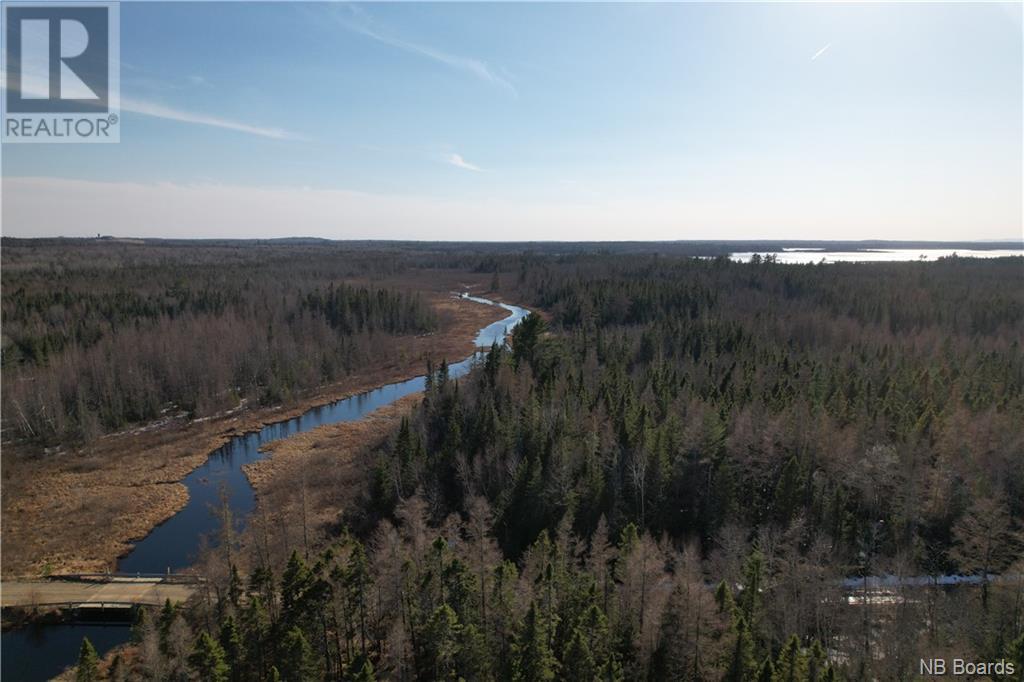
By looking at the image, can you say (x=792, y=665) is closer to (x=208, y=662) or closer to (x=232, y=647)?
(x=208, y=662)

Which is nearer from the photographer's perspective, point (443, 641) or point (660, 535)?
point (443, 641)

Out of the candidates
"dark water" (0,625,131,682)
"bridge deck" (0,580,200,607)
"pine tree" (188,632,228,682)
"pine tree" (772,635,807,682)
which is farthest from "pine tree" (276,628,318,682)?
"pine tree" (772,635,807,682)

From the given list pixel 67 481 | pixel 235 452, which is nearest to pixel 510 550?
pixel 235 452

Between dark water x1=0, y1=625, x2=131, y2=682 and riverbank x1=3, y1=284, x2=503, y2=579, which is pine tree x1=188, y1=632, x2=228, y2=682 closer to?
dark water x1=0, y1=625, x2=131, y2=682

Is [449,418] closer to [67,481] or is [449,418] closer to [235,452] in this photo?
[235,452]

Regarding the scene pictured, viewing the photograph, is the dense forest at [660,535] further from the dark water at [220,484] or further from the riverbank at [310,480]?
the dark water at [220,484]

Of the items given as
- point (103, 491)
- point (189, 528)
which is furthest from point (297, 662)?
point (103, 491)
